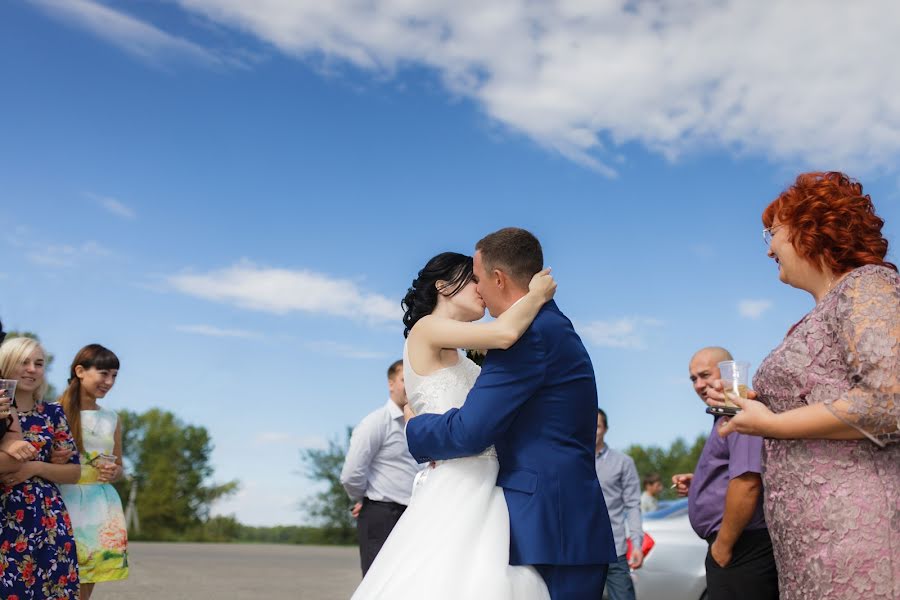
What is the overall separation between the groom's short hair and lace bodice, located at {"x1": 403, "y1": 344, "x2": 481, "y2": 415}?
1.77 ft

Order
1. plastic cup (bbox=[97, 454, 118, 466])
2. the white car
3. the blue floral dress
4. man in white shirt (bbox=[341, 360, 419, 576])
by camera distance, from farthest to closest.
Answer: man in white shirt (bbox=[341, 360, 419, 576]) < the white car < plastic cup (bbox=[97, 454, 118, 466]) < the blue floral dress

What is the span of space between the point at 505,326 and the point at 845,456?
129 centimetres

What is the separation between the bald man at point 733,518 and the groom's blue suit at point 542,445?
4.10 ft

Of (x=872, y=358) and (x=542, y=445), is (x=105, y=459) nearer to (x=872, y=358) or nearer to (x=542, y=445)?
(x=542, y=445)

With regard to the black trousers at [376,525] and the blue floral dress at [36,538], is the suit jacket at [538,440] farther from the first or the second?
the black trousers at [376,525]

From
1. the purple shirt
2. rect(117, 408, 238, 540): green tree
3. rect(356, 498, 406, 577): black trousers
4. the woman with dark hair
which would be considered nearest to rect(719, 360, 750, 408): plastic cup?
the purple shirt

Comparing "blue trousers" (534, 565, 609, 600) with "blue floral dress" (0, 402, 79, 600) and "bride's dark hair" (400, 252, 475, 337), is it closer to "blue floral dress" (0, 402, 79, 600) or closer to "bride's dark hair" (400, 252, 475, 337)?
"bride's dark hair" (400, 252, 475, 337)

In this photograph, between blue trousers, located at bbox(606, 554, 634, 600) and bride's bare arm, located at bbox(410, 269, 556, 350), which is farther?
blue trousers, located at bbox(606, 554, 634, 600)

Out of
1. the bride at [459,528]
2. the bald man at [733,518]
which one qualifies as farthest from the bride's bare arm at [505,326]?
the bald man at [733,518]

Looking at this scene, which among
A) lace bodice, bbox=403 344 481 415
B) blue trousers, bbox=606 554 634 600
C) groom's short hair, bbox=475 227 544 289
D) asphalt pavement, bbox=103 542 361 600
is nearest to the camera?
groom's short hair, bbox=475 227 544 289

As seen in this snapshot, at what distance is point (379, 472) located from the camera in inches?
303

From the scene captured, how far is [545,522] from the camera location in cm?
334

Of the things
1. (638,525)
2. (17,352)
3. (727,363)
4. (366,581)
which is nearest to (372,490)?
(638,525)

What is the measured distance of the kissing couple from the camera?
3.31 metres
